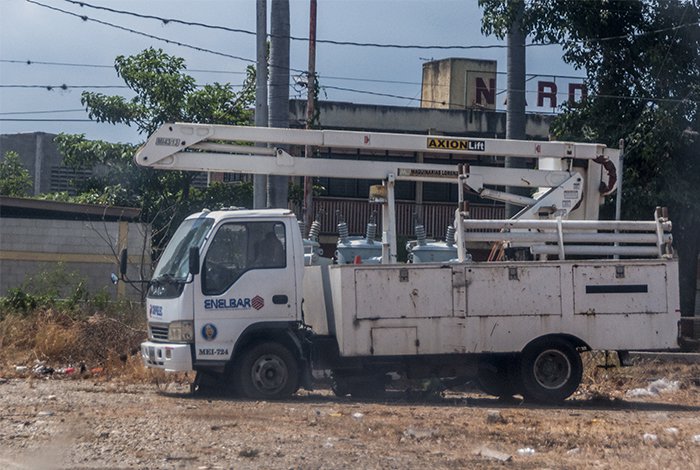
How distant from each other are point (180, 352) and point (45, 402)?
1.76 metres

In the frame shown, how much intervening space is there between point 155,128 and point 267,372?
44.0 ft

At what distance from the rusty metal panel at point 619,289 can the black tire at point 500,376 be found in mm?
1153

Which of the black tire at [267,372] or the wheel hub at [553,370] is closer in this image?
the black tire at [267,372]

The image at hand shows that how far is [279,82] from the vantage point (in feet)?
62.1

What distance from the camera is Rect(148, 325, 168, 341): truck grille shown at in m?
13.1

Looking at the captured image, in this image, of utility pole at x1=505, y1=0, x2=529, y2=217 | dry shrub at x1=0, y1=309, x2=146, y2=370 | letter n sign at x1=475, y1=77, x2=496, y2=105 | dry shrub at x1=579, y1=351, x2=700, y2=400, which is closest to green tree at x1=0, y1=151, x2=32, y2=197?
dry shrub at x1=0, y1=309, x2=146, y2=370

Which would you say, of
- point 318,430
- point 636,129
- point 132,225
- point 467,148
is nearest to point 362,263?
point 467,148

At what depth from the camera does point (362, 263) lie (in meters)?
13.7

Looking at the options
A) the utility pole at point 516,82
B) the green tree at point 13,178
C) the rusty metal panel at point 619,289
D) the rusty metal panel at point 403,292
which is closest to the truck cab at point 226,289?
the rusty metal panel at point 403,292

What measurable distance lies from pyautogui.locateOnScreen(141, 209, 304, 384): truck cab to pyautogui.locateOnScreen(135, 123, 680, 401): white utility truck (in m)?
0.02

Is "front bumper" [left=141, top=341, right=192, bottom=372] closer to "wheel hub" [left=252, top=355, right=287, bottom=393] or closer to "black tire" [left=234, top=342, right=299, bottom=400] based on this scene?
"black tire" [left=234, top=342, right=299, bottom=400]

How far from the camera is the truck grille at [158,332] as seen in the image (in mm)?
13141

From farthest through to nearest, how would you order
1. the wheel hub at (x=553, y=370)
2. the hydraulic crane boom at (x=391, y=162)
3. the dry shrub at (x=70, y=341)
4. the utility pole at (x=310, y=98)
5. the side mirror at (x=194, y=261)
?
the utility pole at (x=310, y=98) < the dry shrub at (x=70, y=341) < the hydraulic crane boom at (x=391, y=162) < the wheel hub at (x=553, y=370) < the side mirror at (x=194, y=261)

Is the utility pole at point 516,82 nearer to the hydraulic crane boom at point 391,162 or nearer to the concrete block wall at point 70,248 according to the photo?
the hydraulic crane boom at point 391,162
